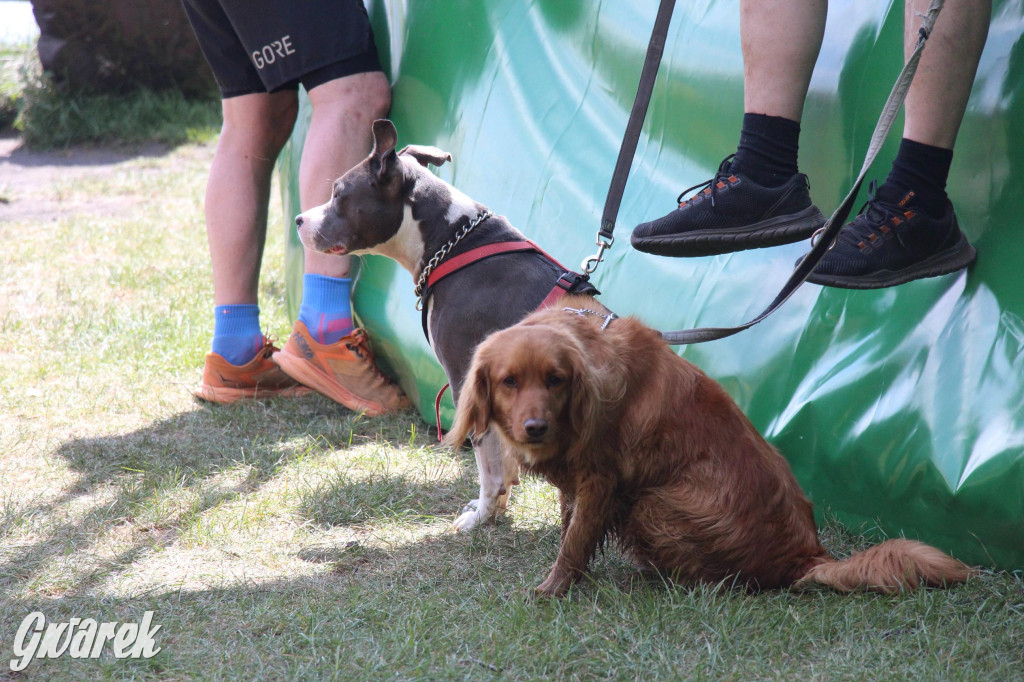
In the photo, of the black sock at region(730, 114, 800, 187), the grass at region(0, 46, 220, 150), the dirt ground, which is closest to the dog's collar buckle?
the black sock at region(730, 114, 800, 187)

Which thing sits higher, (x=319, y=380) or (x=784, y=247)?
(x=784, y=247)

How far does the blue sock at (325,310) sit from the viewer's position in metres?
4.23

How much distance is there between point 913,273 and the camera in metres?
2.49

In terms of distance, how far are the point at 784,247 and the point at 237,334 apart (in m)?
2.56

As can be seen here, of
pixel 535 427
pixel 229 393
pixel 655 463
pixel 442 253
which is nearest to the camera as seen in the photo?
pixel 535 427

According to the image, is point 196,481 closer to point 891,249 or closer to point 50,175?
point 891,249

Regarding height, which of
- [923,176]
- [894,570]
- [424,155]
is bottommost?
[894,570]

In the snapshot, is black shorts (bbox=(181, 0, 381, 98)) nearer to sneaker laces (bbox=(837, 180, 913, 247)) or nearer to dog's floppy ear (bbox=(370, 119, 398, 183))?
dog's floppy ear (bbox=(370, 119, 398, 183))

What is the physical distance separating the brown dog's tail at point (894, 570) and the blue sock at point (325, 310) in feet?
8.31

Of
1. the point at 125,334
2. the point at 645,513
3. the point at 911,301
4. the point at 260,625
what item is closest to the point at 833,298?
the point at 911,301

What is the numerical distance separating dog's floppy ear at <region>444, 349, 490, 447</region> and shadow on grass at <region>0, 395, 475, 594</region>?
32.0 inches

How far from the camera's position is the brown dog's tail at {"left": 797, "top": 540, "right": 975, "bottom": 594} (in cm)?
227

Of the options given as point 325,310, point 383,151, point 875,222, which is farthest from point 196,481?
point 875,222

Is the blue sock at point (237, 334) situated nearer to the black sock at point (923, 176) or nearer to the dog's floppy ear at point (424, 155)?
the dog's floppy ear at point (424, 155)
